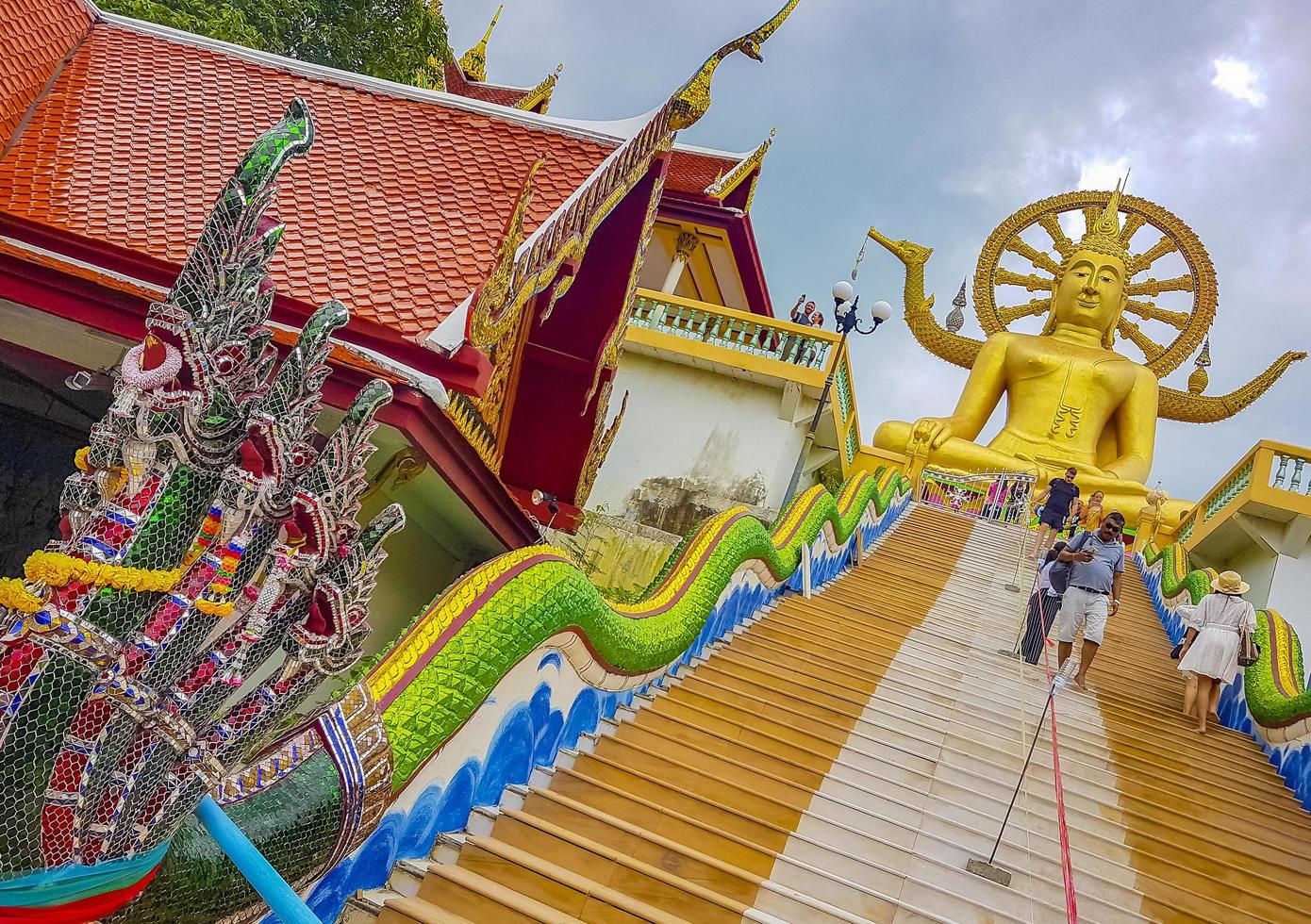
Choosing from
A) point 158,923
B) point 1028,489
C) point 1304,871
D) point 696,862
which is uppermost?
point 1028,489

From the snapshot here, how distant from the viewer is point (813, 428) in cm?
1449

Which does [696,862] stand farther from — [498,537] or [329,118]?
[329,118]

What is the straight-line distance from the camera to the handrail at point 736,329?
1436cm

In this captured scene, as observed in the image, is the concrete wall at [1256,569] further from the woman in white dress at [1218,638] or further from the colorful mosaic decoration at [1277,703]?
the woman in white dress at [1218,638]

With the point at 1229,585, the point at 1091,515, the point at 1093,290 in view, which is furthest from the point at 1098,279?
the point at 1229,585

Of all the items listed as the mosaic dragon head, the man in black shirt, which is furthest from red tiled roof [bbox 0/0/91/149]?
the man in black shirt

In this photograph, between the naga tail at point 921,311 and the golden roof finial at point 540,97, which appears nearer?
the golden roof finial at point 540,97

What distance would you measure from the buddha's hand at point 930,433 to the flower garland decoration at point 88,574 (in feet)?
61.1

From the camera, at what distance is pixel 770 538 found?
8.31m

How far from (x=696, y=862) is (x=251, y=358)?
114 inches

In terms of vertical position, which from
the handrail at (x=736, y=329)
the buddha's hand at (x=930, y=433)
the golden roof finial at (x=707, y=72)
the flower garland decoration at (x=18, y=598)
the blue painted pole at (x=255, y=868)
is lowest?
the blue painted pole at (x=255, y=868)

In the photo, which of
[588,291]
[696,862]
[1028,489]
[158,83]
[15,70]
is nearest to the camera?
[696,862]

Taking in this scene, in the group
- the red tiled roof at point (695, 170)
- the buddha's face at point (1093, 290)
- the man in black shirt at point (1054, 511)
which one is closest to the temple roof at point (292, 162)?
the man in black shirt at point (1054, 511)

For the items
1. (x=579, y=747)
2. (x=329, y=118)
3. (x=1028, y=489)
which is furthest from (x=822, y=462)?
(x=579, y=747)
